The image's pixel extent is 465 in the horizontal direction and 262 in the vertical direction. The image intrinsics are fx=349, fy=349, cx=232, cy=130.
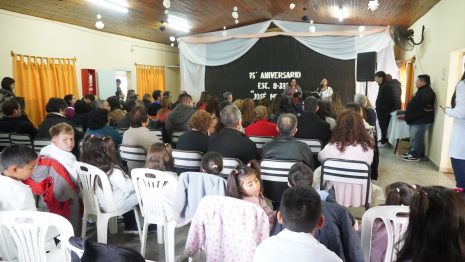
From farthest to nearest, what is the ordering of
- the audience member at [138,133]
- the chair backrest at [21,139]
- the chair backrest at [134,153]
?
1. the chair backrest at [21,139]
2. the audience member at [138,133]
3. the chair backrest at [134,153]

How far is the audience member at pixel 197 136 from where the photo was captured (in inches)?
128

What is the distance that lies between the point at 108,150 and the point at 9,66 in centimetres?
424

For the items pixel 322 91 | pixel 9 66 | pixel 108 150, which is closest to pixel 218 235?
pixel 108 150

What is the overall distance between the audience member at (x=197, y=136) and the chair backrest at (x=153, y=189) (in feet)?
2.43

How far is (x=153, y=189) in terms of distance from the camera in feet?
8.34

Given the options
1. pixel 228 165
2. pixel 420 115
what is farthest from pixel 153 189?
pixel 420 115

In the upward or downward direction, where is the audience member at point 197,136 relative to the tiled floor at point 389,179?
upward

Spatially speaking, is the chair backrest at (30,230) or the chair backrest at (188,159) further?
the chair backrest at (188,159)

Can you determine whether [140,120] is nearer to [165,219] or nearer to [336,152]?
[165,219]

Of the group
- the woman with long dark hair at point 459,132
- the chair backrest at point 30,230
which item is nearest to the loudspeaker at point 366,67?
the woman with long dark hair at point 459,132

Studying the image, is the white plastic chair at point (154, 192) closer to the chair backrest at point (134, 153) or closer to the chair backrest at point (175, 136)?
the chair backrest at point (134, 153)

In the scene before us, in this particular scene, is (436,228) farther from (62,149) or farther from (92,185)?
(62,149)

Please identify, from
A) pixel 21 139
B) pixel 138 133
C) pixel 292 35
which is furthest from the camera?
pixel 292 35

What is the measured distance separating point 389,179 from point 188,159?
3.06 meters
